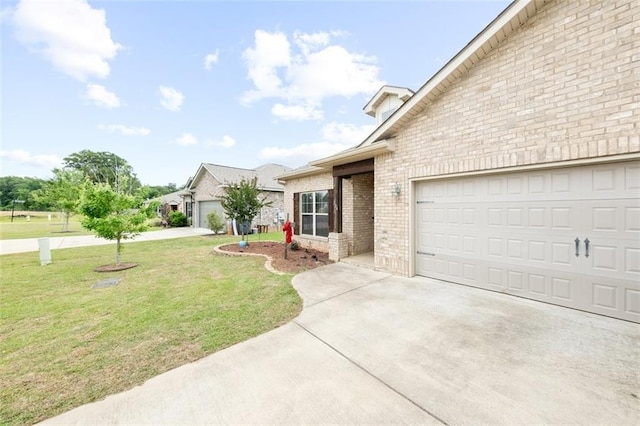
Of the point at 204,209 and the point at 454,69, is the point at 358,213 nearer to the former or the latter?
the point at 454,69

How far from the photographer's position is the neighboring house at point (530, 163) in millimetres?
3729

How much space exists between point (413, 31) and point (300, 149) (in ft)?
86.0

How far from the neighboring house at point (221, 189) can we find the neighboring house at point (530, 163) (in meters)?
13.1

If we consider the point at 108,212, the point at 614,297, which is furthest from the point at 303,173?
the point at 614,297

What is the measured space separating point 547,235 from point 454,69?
3.84 meters


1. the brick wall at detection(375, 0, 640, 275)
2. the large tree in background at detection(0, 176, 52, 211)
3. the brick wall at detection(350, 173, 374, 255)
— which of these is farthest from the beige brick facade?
the large tree in background at detection(0, 176, 52, 211)

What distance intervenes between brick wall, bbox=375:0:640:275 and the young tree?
30.2 ft

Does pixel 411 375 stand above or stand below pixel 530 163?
below

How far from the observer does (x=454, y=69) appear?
17.0 feet

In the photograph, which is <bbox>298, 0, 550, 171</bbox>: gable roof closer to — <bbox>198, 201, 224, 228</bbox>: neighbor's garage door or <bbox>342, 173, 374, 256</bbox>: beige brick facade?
<bbox>342, 173, 374, 256</bbox>: beige brick facade

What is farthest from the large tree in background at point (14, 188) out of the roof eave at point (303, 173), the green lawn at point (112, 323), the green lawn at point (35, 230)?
the green lawn at point (112, 323)

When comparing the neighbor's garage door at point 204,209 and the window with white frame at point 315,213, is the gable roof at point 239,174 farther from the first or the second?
the window with white frame at point 315,213

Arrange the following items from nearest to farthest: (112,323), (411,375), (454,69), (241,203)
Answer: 1. (411,375)
2. (112,323)
3. (454,69)
4. (241,203)

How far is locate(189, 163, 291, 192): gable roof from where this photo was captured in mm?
19156
